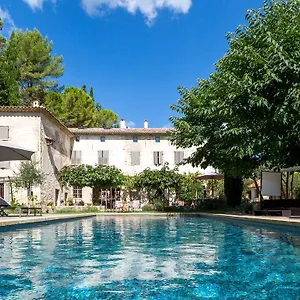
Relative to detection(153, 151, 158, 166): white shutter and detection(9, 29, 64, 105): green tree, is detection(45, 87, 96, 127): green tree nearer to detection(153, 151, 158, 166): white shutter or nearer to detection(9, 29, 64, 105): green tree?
detection(9, 29, 64, 105): green tree

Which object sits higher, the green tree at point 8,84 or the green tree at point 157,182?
the green tree at point 8,84

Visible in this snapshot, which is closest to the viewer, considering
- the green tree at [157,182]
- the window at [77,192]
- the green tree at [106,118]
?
the green tree at [157,182]

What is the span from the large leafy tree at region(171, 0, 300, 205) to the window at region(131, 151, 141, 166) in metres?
13.6

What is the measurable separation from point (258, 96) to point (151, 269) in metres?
9.91

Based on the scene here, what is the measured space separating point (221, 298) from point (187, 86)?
17893 millimetres

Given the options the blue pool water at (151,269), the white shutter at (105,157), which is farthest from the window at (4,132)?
the blue pool water at (151,269)

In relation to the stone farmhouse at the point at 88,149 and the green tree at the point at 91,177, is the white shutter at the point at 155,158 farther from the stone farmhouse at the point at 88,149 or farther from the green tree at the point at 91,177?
the green tree at the point at 91,177

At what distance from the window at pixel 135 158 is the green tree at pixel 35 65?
11.5 metres

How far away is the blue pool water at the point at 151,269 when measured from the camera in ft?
14.1

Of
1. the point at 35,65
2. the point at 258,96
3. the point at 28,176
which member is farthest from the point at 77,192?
the point at 258,96

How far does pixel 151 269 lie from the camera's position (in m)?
5.64

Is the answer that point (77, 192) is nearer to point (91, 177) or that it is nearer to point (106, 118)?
point (91, 177)

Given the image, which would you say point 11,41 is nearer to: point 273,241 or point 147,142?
point 147,142

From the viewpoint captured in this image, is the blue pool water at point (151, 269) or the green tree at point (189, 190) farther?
the green tree at point (189, 190)
